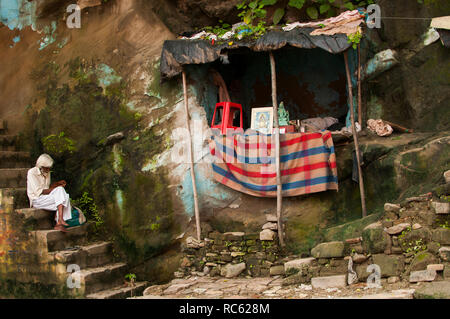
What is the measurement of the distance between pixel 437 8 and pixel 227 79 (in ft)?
13.6

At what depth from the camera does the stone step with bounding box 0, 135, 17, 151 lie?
956cm

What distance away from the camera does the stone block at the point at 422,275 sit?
5.96 metres

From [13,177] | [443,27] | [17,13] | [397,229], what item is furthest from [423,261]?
[17,13]

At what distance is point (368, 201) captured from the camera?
8.19 metres

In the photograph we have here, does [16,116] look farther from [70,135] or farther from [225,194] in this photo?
[225,194]

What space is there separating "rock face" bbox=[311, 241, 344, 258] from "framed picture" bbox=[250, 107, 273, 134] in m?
2.36

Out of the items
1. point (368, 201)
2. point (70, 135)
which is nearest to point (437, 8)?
point (368, 201)

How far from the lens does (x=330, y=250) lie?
6.85 metres

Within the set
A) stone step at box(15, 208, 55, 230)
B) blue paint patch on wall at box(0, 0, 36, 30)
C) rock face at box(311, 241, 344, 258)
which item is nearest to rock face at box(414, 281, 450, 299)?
rock face at box(311, 241, 344, 258)

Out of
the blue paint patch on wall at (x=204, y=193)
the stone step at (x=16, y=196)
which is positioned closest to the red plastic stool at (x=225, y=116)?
the blue paint patch on wall at (x=204, y=193)

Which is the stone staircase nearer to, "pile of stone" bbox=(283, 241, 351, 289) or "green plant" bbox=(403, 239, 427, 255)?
"pile of stone" bbox=(283, 241, 351, 289)

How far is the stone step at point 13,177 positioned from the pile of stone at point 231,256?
3.05 m

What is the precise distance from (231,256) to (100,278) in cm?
206

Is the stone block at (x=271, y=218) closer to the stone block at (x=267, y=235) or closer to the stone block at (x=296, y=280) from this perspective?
the stone block at (x=267, y=235)
